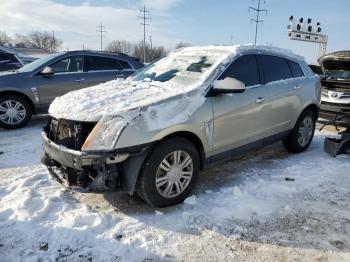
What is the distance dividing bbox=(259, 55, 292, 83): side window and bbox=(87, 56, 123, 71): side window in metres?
4.42

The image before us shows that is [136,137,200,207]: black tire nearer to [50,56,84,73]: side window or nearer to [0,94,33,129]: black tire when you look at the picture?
[0,94,33,129]: black tire

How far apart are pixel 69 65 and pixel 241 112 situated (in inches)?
197

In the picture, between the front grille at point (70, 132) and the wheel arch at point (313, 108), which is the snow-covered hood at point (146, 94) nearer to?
the front grille at point (70, 132)

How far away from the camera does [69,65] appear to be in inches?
329

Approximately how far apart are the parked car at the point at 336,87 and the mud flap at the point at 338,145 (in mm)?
1142

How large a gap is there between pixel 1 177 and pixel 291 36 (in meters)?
37.0

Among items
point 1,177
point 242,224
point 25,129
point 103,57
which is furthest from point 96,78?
point 242,224

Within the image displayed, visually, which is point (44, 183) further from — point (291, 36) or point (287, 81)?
point (291, 36)

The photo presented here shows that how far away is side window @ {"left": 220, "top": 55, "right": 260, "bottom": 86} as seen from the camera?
4.74 m

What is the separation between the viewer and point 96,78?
8508mm

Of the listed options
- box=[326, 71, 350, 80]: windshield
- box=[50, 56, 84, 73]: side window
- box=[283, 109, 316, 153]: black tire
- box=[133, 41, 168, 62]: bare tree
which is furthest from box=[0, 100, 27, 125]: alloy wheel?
A: box=[133, 41, 168, 62]: bare tree

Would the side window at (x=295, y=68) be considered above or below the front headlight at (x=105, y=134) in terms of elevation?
above

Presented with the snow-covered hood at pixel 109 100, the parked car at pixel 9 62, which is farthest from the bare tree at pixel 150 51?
the snow-covered hood at pixel 109 100

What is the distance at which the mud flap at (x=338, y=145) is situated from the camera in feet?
20.0
